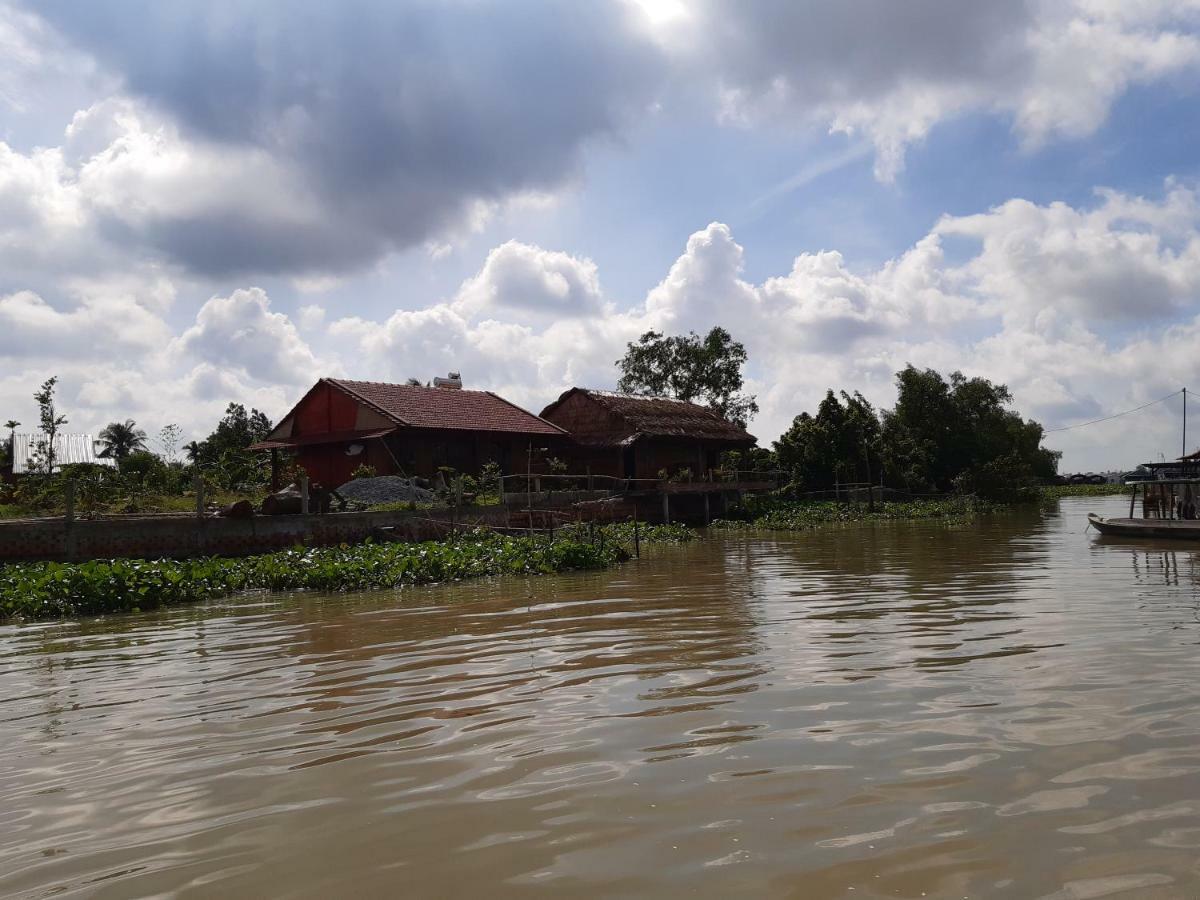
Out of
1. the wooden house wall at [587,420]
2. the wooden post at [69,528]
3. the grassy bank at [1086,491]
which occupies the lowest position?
the grassy bank at [1086,491]

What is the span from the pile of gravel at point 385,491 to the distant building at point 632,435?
1008 cm

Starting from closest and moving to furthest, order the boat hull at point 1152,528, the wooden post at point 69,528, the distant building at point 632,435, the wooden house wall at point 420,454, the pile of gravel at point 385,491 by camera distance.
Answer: the wooden post at point 69,528, the boat hull at point 1152,528, the pile of gravel at point 385,491, the wooden house wall at point 420,454, the distant building at point 632,435

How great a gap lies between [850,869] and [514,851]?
1244 mm

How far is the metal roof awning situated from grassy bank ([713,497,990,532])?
42.3 feet

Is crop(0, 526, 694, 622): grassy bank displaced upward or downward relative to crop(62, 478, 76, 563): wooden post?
downward

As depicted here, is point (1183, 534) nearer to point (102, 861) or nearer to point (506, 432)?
point (506, 432)

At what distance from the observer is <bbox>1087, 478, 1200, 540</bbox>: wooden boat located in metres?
21.6

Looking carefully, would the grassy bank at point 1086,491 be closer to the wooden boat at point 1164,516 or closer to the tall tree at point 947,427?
the tall tree at point 947,427

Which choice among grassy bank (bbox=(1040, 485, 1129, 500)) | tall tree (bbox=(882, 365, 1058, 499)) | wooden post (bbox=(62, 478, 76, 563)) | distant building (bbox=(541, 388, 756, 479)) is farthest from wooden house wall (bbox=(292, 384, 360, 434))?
grassy bank (bbox=(1040, 485, 1129, 500))

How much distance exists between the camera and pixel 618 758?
4.45 meters

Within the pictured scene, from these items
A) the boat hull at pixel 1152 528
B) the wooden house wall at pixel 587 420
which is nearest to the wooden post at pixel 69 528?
the wooden house wall at pixel 587 420

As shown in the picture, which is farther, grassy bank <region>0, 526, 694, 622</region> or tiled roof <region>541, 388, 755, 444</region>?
tiled roof <region>541, 388, 755, 444</region>

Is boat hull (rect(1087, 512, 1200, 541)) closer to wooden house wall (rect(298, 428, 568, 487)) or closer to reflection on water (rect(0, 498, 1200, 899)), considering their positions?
reflection on water (rect(0, 498, 1200, 899))

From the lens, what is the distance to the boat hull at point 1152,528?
70.0 ft
